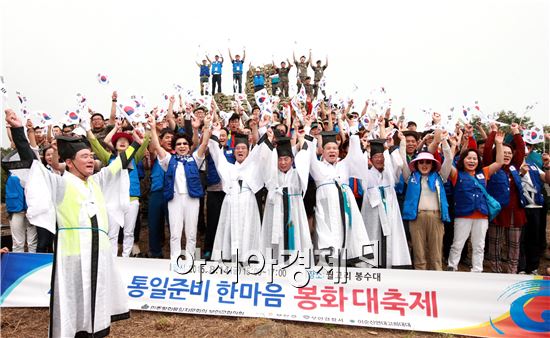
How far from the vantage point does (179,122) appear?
28.9 ft

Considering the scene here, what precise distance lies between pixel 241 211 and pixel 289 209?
0.75 meters

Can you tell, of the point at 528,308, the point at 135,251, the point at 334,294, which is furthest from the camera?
the point at 135,251

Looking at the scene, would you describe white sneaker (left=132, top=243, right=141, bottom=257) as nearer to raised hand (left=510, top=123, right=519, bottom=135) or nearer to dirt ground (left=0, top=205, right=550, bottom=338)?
dirt ground (left=0, top=205, right=550, bottom=338)

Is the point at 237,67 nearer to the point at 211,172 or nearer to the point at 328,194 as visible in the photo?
the point at 211,172

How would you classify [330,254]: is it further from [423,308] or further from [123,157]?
[123,157]

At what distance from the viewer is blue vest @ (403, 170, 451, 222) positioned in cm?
532

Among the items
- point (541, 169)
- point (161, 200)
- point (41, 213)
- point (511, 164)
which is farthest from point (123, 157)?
point (541, 169)

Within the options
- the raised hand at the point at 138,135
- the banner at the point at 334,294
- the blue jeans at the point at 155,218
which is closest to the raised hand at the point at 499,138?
the banner at the point at 334,294

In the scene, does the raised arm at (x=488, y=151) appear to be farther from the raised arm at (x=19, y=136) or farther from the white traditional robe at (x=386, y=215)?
the raised arm at (x=19, y=136)

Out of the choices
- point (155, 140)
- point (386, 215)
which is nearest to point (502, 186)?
point (386, 215)

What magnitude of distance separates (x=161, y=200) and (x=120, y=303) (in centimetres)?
243

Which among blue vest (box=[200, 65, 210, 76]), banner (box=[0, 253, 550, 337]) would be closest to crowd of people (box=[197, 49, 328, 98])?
blue vest (box=[200, 65, 210, 76])

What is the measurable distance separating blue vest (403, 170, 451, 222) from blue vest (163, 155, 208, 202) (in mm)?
3117

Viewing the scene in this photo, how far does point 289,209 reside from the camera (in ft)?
17.1
